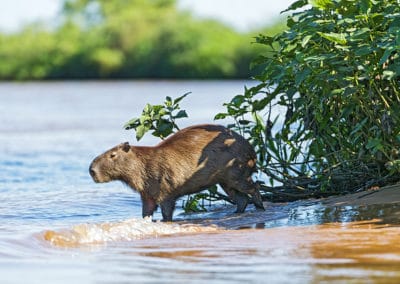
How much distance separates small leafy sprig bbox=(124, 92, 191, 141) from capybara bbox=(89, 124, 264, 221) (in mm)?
171

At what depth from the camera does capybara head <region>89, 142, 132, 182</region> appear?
26.2 ft

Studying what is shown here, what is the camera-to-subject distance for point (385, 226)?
22.4 feet

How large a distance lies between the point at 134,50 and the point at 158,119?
4521 centimetres

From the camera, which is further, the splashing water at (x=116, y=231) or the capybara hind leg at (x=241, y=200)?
the capybara hind leg at (x=241, y=200)

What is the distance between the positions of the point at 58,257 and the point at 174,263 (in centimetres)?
80

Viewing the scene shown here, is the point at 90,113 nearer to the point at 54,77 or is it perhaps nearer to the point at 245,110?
the point at 245,110

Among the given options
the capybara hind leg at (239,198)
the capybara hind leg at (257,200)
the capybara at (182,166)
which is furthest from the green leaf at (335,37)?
the capybara hind leg at (239,198)

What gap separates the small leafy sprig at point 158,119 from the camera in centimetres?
796

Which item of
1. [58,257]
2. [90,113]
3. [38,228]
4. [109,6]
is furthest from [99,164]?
[109,6]

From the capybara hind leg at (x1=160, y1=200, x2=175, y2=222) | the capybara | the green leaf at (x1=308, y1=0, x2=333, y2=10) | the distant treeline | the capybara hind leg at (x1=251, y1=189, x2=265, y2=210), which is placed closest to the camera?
the green leaf at (x1=308, y1=0, x2=333, y2=10)

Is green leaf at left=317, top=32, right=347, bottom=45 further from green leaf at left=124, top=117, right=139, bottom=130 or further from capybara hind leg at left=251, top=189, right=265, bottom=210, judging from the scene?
green leaf at left=124, top=117, right=139, bottom=130

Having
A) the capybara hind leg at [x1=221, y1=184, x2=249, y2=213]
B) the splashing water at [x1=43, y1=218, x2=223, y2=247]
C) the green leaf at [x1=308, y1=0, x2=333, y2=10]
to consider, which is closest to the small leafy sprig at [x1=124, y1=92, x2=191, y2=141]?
the capybara hind leg at [x1=221, y1=184, x2=249, y2=213]

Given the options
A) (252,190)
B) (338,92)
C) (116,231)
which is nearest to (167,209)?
(252,190)

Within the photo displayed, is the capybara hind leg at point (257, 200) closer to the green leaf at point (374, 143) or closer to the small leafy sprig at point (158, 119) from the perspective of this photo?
the small leafy sprig at point (158, 119)
